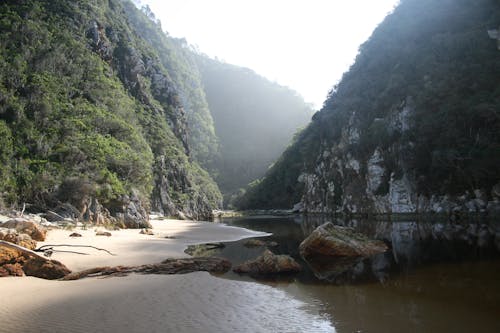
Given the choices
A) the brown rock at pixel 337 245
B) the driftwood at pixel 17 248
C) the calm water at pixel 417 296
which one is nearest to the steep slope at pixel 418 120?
the brown rock at pixel 337 245

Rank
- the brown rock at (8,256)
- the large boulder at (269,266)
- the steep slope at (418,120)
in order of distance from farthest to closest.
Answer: the steep slope at (418,120), the large boulder at (269,266), the brown rock at (8,256)

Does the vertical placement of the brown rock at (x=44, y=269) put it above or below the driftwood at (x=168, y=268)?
above

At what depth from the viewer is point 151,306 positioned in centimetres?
719

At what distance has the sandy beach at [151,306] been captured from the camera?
6020 millimetres

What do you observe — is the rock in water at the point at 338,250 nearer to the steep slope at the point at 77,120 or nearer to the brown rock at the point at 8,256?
the brown rock at the point at 8,256

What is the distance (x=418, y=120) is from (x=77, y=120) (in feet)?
137

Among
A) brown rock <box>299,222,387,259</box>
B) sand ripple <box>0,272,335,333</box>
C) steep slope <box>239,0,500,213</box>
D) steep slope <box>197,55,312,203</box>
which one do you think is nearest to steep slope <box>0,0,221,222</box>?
brown rock <box>299,222,387,259</box>

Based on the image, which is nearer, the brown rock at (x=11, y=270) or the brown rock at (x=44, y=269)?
the brown rock at (x=11, y=270)

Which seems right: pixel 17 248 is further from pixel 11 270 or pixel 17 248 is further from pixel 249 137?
pixel 249 137

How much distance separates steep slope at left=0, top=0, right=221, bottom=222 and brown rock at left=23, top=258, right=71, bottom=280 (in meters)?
18.9

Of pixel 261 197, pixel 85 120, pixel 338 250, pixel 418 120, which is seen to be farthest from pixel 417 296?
pixel 261 197

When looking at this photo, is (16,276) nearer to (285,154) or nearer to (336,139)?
(336,139)

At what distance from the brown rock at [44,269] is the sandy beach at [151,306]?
357 millimetres

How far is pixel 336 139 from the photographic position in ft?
220
